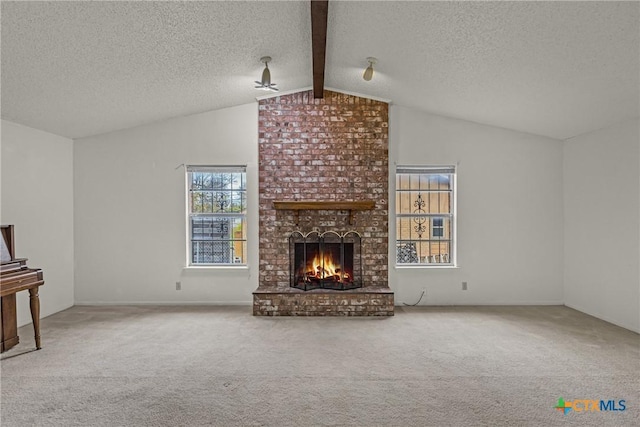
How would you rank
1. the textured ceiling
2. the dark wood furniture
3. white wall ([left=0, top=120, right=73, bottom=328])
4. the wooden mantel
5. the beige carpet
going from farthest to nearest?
the wooden mantel → white wall ([left=0, top=120, right=73, bottom=328]) → the dark wood furniture → the textured ceiling → the beige carpet

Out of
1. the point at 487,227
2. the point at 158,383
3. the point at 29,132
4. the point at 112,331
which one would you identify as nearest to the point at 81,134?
the point at 29,132

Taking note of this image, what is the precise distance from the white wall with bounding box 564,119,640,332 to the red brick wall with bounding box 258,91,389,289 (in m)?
2.51

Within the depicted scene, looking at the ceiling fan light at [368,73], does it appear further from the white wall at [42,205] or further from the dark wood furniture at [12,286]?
the white wall at [42,205]

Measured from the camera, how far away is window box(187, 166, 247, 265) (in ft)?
18.0

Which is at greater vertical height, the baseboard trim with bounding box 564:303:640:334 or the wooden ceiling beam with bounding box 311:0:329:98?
the wooden ceiling beam with bounding box 311:0:329:98

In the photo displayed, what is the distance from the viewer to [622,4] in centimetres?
250

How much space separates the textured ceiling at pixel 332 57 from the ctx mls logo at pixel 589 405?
2576 mm

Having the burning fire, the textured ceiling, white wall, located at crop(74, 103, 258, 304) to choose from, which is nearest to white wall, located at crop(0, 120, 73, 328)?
white wall, located at crop(74, 103, 258, 304)

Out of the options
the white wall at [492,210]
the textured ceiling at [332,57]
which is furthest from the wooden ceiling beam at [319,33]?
the white wall at [492,210]

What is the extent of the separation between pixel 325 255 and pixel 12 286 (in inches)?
132

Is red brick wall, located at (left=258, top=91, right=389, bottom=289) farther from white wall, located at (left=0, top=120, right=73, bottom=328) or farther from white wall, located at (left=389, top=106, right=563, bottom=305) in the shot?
white wall, located at (left=0, top=120, right=73, bottom=328)

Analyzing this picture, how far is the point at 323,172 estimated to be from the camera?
17.3 feet

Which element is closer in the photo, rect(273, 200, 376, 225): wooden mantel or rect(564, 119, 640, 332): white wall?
rect(564, 119, 640, 332): white wall

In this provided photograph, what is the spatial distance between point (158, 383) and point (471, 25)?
3706 millimetres
